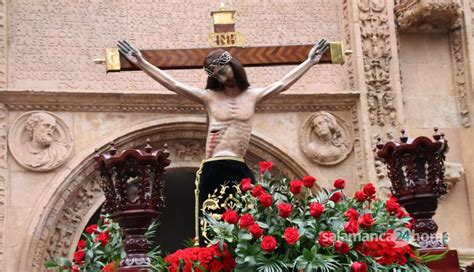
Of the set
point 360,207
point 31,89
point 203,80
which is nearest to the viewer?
point 360,207

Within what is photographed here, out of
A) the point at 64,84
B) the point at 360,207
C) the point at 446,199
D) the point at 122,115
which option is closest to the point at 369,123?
the point at 446,199

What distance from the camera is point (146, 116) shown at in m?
10.2

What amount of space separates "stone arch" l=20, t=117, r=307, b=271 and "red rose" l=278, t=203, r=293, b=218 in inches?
207

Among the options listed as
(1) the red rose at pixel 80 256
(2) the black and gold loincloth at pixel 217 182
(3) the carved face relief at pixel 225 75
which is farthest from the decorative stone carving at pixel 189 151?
(1) the red rose at pixel 80 256

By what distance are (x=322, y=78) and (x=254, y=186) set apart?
5907mm

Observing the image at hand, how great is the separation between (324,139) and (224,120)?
4.60m

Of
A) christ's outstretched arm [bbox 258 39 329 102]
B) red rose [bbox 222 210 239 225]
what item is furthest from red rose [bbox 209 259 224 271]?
christ's outstretched arm [bbox 258 39 329 102]

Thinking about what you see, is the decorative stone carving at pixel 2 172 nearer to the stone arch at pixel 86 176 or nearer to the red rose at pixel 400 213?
the stone arch at pixel 86 176

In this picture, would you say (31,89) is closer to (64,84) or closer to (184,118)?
(64,84)

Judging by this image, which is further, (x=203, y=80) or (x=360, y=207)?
(x=203, y=80)

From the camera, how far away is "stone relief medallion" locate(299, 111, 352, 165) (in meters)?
10.3

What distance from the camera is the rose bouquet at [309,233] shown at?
15.2 ft

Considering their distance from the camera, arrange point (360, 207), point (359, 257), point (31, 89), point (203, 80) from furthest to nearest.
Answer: point (203, 80), point (31, 89), point (360, 207), point (359, 257)

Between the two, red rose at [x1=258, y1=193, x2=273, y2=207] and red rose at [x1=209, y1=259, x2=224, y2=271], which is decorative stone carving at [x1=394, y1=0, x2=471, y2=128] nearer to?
red rose at [x1=258, y1=193, x2=273, y2=207]
